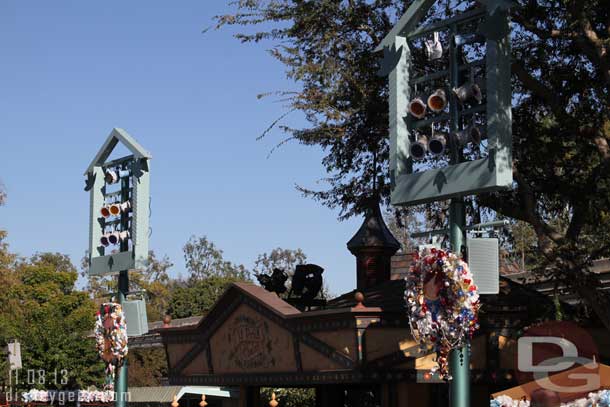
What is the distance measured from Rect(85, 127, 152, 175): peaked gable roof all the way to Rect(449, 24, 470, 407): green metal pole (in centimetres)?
759

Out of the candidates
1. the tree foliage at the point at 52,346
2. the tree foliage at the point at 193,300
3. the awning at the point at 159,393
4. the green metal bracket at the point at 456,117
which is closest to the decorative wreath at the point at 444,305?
the green metal bracket at the point at 456,117

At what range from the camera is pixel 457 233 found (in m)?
14.0

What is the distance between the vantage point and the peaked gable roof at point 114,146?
797 inches

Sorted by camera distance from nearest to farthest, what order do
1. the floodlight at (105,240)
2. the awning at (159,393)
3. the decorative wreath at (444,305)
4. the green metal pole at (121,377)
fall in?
1. the decorative wreath at (444,305)
2. the green metal pole at (121,377)
3. the floodlight at (105,240)
4. the awning at (159,393)

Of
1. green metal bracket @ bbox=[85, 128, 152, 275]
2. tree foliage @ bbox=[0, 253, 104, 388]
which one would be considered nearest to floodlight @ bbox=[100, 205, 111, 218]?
green metal bracket @ bbox=[85, 128, 152, 275]

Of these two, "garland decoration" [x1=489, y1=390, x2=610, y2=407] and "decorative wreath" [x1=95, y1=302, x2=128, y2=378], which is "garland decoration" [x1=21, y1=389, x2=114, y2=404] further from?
"garland decoration" [x1=489, y1=390, x2=610, y2=407]

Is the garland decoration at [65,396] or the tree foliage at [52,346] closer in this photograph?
the garland decoration at [65,396]

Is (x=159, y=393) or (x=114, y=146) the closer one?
(x=114, y=146)

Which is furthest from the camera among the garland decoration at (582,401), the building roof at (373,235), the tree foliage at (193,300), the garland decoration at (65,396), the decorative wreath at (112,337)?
the tree foliage at (193,300)

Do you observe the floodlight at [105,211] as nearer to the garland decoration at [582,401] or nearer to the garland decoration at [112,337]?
the garland decoration at [112,337]

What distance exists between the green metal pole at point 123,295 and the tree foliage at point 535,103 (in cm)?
386

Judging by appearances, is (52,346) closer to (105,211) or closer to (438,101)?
(105,211)

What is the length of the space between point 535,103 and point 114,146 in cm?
870

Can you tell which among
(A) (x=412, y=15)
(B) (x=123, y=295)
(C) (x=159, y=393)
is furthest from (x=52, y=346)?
(A) (x=412, y=15)
